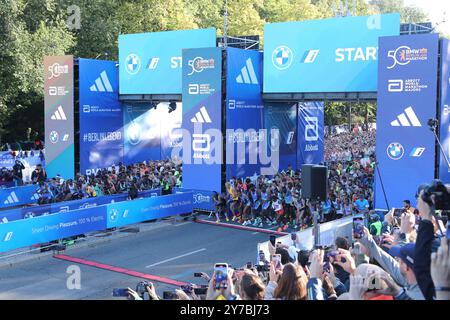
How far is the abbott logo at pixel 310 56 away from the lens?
23.2 metres

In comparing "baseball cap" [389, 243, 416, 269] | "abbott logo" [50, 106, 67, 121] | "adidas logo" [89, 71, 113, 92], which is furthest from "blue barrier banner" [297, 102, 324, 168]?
"baseball cap" [389, 243, 416, 269]

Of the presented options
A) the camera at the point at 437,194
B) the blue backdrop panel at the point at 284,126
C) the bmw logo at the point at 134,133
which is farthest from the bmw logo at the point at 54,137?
the camera at the point at 437,194

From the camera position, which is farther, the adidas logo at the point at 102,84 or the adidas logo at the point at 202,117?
the adidas logo at the point at 102,84

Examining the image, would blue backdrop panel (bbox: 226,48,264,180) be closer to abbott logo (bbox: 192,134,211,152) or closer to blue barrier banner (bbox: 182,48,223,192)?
blue barrier banner (bbox: 182,48,223,192)

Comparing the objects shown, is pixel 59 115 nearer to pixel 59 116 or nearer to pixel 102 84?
pixel 59 116

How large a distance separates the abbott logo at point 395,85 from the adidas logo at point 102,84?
1498cm

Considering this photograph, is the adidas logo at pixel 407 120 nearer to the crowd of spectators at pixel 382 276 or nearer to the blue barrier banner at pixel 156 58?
the blue barrier banner at pixel 156 58

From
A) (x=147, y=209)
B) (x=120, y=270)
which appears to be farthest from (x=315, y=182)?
(x=147, y=209)

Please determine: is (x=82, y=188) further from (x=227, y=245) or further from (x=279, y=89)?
(x=279, y=89)

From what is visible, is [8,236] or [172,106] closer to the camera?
[8,236]

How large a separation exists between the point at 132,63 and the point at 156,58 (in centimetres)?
155

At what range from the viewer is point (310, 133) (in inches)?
1153
